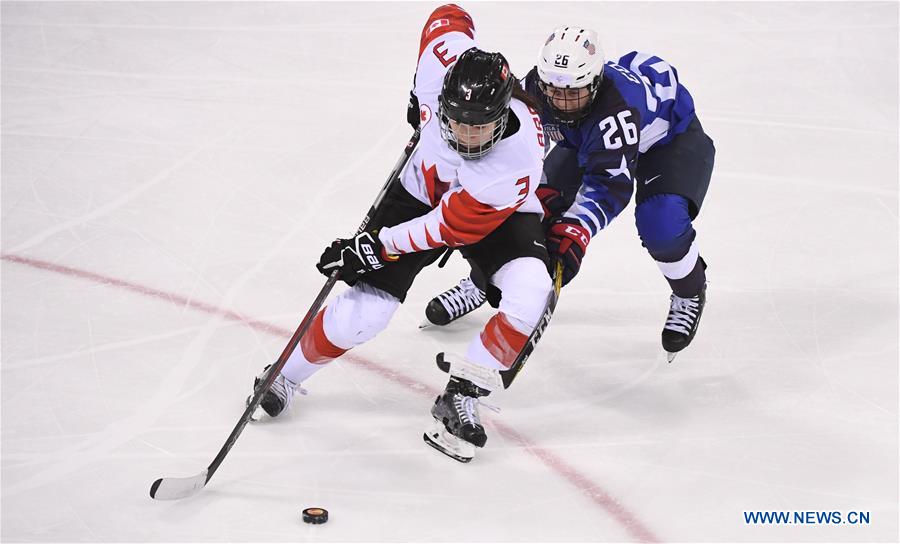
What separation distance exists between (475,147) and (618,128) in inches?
23.0

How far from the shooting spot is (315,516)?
8.95 feet

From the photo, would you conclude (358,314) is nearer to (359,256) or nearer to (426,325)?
(359,256)

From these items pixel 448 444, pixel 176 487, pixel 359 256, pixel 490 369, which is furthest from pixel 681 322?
pixel 176 487

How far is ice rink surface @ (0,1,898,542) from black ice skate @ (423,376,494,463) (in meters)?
0.07

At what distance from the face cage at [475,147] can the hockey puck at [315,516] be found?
98 centimetres

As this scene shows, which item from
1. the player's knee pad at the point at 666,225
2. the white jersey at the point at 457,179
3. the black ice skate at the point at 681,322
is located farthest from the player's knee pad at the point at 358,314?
the black ice skate at the point at 681,322

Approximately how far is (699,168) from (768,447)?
904mm

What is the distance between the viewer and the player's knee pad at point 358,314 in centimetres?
299

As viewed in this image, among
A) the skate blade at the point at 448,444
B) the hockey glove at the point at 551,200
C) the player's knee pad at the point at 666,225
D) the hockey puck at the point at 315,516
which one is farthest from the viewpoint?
the hockey glove at the point at 551,200

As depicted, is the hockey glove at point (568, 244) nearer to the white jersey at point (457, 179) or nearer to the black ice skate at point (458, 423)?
the white jersey at point (457, 179)

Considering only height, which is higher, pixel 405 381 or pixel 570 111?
pixel 570 111

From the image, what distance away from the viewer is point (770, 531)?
279 cm

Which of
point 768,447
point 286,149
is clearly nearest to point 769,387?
point 768,447

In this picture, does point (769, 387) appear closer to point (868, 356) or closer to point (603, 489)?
point (868, 356)
